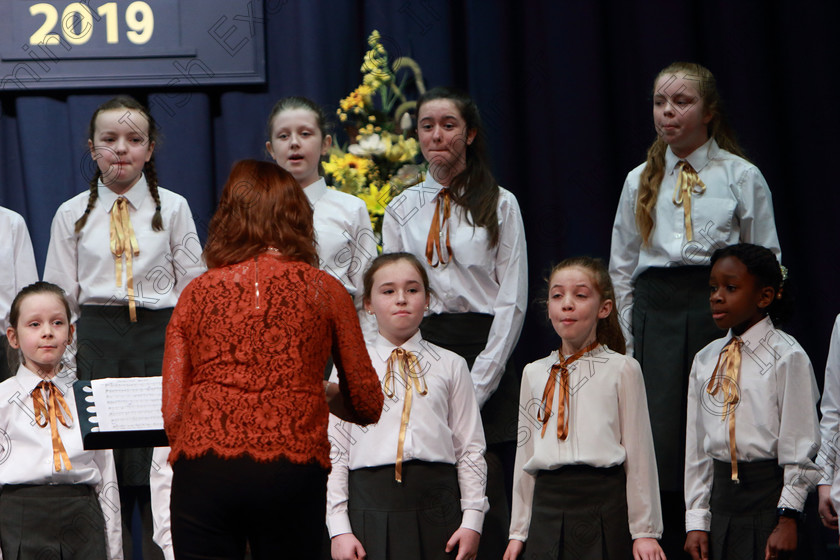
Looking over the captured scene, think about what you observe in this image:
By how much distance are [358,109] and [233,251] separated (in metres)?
2.37

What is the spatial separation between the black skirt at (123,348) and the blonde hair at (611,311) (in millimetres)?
1371

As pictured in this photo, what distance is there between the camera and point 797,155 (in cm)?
477

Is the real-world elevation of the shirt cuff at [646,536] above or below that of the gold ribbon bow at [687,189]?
below

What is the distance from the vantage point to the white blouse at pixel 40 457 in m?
3.41

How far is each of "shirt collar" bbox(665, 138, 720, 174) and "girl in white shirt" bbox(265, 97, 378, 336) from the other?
3.54ft

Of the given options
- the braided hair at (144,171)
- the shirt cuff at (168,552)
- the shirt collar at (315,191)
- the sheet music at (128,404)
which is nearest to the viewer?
the sheet music at (128,404)

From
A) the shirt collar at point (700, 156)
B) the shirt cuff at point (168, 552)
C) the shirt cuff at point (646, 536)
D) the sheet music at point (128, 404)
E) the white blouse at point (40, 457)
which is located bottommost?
the shirt cuff at point (168, 552)

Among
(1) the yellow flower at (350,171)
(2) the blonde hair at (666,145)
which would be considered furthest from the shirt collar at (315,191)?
(2) the blonde hair at (666,145)

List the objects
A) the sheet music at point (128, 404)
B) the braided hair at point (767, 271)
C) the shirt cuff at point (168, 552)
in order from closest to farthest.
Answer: the sheet music at point (128, 404), the braided hair at point (767, 271), the shirt cuff at point (168, 552)

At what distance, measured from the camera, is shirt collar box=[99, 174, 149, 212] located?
12.6 ft

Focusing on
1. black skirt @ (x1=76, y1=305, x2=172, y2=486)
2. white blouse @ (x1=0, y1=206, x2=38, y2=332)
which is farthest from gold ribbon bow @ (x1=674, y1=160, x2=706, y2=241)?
white blouse @ (x1=0, y1=206, x2=38, y2=332)

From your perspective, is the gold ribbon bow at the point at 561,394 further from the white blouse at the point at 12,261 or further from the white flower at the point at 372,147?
the white blouse at the point at 12,261

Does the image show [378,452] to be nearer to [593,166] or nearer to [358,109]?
[358,109]

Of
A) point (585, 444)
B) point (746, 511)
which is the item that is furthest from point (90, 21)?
point (746, 511)
